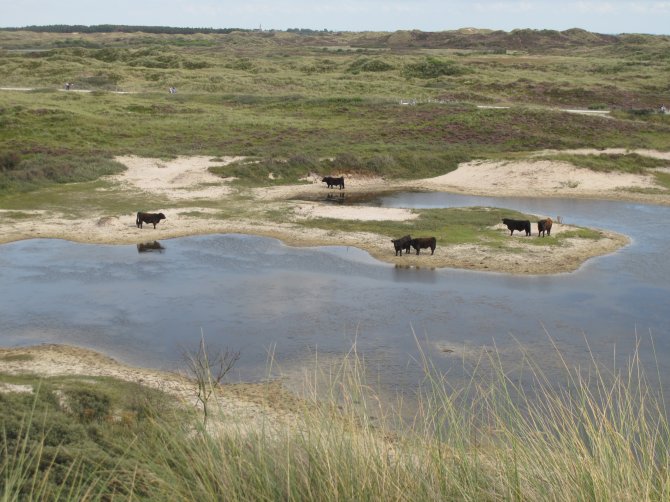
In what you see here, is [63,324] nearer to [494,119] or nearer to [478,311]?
[478,311]

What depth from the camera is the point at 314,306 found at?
24.2m

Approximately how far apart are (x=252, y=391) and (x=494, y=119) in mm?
50694

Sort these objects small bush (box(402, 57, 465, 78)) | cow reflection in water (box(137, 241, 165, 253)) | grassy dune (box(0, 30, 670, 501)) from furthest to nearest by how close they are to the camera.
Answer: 1. small bush (box(402, 57, 465, 78))
2. cow reflection in water (box(137, 241, 165, 253))
3. grassy dune (box(0, 30, 670, 501))

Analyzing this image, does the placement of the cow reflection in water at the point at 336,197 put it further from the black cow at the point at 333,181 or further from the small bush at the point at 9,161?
the small bush at the point at 9,161

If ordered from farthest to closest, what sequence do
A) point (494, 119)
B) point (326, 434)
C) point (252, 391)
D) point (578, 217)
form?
1. point (494, 119)
2. point (578, 217)
3. point (252, 391)
4. point (326, 434)

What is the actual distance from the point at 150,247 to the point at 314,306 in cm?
1052

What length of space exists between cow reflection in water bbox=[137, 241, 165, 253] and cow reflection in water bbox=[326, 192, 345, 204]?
12.8 metres

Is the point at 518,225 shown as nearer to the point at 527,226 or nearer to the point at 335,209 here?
the point at 527,226

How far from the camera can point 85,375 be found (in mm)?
18266

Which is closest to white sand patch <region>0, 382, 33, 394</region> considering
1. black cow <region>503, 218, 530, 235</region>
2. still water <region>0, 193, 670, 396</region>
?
still water <region>0, 193, 670, 396</region>

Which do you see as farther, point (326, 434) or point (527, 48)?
point (527, 48)

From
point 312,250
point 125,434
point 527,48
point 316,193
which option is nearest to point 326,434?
point 125,434

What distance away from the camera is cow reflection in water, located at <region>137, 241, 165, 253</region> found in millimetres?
30984

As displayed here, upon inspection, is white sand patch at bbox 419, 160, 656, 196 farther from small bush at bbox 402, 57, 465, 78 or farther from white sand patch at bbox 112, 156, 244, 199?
small bush at bbox 402, 57, 465, 78
